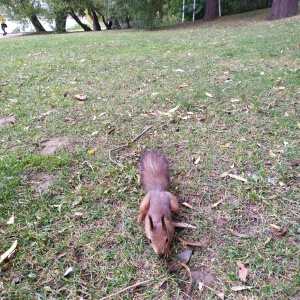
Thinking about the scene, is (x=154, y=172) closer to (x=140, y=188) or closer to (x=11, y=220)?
(x=140, y=188)

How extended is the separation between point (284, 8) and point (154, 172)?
1258 cm

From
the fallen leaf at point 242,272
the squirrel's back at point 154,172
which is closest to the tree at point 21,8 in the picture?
the squirrel's back at point 154,172

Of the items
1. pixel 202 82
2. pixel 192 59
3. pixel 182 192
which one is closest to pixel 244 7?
pixel 192 59

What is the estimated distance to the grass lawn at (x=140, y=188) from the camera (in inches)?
62.6

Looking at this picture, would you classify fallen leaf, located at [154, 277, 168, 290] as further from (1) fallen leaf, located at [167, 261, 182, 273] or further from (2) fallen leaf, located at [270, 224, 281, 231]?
(2) fallen leaf, located at [270, 224, 281, 231]

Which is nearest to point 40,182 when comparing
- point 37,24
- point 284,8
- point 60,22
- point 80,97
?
point 80,97

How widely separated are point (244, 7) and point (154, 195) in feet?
62.9

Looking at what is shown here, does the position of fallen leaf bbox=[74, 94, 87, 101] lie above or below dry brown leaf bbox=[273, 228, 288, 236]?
above

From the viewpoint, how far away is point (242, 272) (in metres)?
1.57

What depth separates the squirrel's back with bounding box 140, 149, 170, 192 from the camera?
2.07m

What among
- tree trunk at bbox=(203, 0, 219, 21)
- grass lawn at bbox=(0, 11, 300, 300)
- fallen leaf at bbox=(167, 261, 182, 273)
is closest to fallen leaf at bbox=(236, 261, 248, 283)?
grass lawn at bbox=(0, 11, 300, 300)

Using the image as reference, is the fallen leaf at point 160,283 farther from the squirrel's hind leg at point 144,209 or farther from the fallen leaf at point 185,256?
the squirrel's hind leg at point 144,209

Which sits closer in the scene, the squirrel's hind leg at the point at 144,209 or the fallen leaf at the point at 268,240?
the fallen leaf at the point at 268,240

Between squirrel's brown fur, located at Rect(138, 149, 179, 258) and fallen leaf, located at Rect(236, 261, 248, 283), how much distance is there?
40cm
